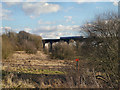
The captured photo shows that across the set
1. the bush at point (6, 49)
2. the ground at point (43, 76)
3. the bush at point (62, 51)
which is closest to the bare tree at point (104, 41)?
the ground at point (43, 76)

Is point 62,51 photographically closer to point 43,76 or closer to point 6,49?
point 6,49

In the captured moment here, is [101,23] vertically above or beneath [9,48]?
above

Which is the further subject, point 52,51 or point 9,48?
point 52,51

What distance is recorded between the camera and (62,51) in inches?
1036

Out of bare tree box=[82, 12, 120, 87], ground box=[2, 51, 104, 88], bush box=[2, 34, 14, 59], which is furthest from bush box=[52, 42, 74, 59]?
bare tree box=[82, 12, 120, 87]

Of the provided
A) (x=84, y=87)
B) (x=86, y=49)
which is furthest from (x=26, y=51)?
(x=84, y=87)

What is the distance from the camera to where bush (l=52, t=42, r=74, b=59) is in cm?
2431

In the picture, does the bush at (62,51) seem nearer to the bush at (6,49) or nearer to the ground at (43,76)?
the bush at (6,49)

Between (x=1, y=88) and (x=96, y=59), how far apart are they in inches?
219

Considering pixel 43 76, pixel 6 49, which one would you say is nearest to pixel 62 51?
pixel 6 49

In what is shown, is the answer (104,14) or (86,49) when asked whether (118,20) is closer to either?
(104,14)

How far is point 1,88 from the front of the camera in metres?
6.86

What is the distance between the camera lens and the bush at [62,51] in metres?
24.3

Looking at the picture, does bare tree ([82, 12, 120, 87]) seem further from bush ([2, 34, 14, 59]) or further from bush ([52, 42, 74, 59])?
bush ([2, 34, 14, 59])
